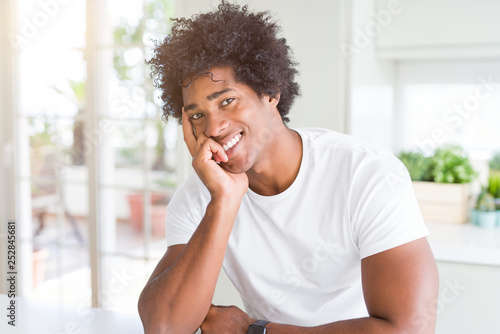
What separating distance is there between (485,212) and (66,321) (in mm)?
1814

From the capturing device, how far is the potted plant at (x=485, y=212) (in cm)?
217

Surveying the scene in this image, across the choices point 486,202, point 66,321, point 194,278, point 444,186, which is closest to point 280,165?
point 194,278

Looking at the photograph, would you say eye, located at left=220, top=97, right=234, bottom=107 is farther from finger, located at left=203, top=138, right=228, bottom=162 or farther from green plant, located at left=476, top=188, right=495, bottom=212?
green plant, located at left=476, top=188, right=495, bottom=212

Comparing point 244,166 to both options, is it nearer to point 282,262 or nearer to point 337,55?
point 282,262

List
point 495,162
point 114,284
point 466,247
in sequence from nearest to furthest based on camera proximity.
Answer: point 466,247 → point 495,162 → point 114,284

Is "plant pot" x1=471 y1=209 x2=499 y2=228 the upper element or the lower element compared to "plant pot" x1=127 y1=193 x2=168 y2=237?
upper

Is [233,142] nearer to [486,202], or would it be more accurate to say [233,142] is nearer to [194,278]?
[194,278]

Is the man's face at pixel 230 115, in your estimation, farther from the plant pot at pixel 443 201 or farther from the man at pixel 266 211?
the plant pot at pixel 443 201

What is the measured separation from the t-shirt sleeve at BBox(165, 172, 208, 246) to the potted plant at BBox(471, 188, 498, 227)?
1.41 metres

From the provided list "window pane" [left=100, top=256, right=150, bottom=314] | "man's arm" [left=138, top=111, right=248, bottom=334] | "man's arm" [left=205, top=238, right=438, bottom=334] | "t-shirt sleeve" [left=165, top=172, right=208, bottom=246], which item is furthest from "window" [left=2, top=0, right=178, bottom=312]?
"man's arm" [left=205, top=238, right=438, bottom=334]

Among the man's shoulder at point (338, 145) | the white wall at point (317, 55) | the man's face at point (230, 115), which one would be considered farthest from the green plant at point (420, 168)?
the man's face at point (230, 115)

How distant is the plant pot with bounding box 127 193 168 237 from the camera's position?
6328mm

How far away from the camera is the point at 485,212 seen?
217 centimetres

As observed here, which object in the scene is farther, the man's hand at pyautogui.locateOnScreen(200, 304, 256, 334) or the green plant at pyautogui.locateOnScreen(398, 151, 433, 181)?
the green plant at pyautogui.locateOnScreen(398, 151, 433, 181)
